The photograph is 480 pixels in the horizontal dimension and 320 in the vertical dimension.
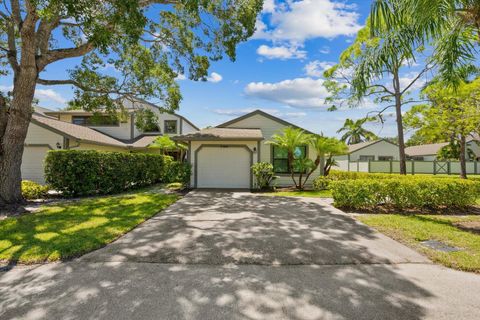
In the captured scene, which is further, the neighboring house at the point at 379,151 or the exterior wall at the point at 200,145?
the neighboring house at the point at 379,151

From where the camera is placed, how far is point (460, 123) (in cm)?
1218

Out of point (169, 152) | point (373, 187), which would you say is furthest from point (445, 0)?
point (169, 152)

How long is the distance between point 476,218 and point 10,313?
10594mm

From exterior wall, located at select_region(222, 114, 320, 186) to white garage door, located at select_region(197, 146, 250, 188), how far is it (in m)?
1.46

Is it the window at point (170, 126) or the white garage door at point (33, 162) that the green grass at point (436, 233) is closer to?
the white garage door at point (33, 162)

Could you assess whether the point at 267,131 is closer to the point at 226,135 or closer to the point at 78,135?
the point at 226,135

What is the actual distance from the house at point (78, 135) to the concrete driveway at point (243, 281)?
10324mm

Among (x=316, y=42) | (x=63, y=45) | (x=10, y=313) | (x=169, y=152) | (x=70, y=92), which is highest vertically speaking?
(x=316, y=42)

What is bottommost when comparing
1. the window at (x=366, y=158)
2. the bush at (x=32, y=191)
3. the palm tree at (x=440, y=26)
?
the bush at (x=32, y=191)

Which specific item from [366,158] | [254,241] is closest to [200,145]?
[254,241]

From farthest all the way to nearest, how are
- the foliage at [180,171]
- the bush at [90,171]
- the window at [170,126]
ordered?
the window at [170,126], the foliage at [180,171], the bush at [90,171]

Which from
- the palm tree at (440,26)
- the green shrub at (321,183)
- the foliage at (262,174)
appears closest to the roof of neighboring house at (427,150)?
the green shrub at (321,183)

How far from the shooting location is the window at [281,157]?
14.4 meters

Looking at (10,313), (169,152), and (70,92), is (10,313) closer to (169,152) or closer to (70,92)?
(70,92)
